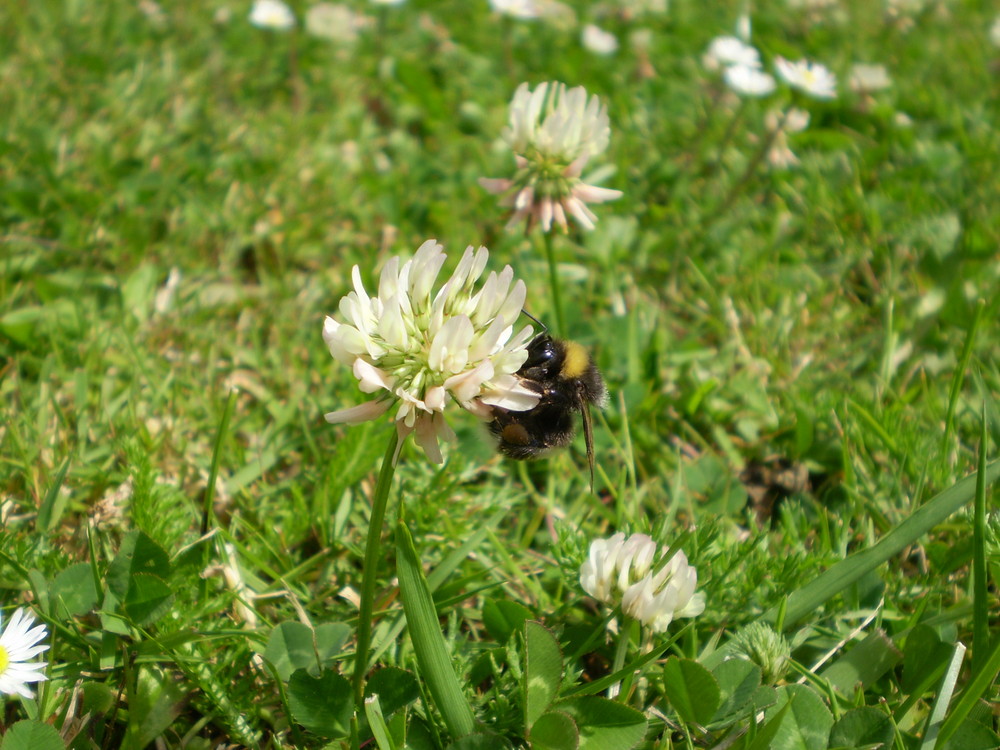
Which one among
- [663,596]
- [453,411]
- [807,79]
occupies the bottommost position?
[453,411]

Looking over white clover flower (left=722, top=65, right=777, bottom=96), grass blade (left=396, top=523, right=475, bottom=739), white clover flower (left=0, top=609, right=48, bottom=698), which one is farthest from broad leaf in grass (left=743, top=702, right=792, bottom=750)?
white clover flower (left=722, top=65, right=777, bottom=96)

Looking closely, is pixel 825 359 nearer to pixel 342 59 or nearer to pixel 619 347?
pixel 619 347

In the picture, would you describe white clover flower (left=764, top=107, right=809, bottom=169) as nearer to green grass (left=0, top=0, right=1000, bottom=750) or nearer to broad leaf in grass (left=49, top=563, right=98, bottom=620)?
green grass (left=0, top=0, right=1000, bottom=750)

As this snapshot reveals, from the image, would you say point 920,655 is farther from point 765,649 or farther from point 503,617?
point 503,617

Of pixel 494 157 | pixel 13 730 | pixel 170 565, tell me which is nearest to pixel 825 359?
pixel 494 157

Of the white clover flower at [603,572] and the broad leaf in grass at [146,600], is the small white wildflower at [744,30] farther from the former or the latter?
the broad leaf in grass at [146,600]

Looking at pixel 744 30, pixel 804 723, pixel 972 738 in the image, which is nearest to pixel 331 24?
pixel 744 30

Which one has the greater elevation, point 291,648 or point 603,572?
point 603,572
